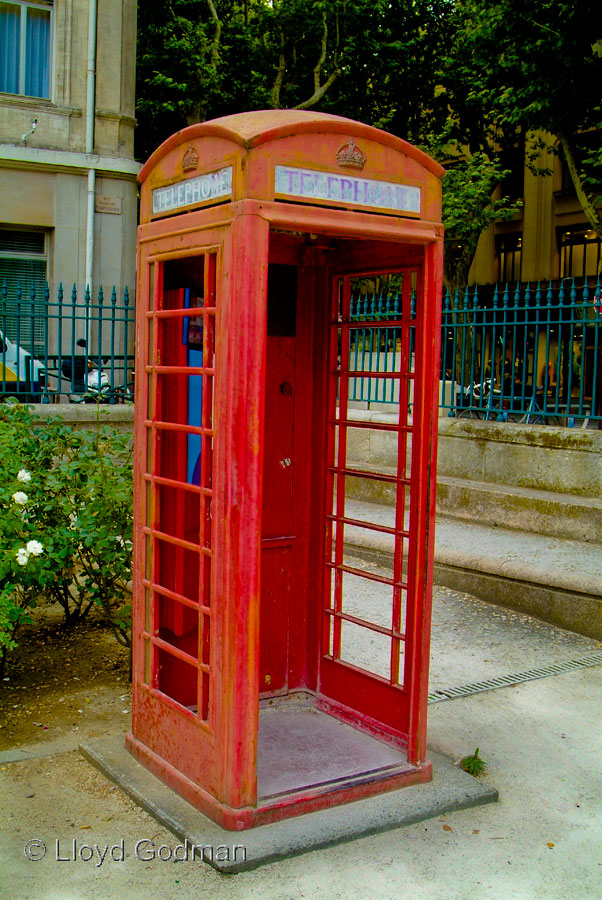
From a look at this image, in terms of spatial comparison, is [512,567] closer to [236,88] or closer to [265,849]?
[265,849]

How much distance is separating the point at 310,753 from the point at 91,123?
45.6 ft

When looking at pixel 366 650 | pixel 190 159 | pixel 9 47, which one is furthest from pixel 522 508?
pixel 9 47

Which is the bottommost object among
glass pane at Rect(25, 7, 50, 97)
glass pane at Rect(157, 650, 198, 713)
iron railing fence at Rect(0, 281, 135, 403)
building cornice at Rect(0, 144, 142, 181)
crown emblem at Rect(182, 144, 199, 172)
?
glass pane at Rect(157, 650, 198, 713)

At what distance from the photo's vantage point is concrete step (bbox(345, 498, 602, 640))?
5836 mm

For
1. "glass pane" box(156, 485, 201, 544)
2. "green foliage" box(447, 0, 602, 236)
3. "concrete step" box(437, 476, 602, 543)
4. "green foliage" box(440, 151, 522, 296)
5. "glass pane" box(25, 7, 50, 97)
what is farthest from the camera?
"green foliage" box(440, 151, 522, 296)

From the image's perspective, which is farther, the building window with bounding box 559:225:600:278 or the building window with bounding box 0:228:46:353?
the building window with bounding box 559:225:600:278

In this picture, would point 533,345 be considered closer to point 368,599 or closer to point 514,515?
point 514,515

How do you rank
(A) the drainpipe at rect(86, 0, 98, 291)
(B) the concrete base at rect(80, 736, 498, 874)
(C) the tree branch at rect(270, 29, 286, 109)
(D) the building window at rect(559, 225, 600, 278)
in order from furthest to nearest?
(D) the building window at rect(559, 225, 600, 278) → (C) the tree branch at rect(270, 29, 286, 109) → (A) the drainpipe at rect(86, 0, 98, 291) → (B) the concrete base at rect(80, 736, 498, 874)

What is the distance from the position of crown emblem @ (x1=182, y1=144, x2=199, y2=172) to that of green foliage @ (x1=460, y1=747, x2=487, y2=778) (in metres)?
2.68

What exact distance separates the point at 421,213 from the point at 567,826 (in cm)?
243

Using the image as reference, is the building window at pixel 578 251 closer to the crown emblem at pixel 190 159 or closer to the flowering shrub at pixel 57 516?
the flowering shrub at pixel 57 516

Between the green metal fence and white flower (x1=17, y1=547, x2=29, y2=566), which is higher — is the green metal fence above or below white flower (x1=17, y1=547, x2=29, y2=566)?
above

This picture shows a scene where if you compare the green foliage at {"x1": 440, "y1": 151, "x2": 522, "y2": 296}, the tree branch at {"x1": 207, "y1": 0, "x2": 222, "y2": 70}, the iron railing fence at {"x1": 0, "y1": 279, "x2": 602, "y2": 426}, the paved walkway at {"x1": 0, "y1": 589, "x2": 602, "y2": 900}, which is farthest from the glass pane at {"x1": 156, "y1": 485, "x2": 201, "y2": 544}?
the tree branch at {"x1": 207, "y1": 0, "x2": 222, "y2": 70}

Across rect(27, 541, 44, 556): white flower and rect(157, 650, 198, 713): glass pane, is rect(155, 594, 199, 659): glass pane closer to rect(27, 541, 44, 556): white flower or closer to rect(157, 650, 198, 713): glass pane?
rect(157, 650, 198, 713): glass pane
